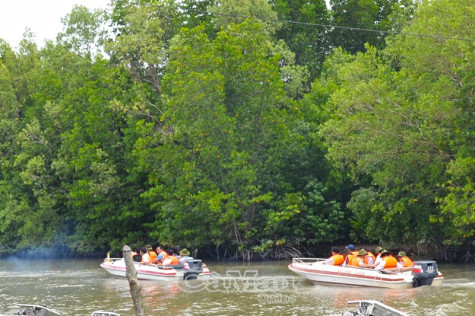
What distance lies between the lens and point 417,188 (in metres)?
31.4

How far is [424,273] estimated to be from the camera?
78.1 ft

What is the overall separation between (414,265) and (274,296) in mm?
4734

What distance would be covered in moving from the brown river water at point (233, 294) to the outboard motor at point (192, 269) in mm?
336

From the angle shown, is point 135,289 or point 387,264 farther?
point 387,264

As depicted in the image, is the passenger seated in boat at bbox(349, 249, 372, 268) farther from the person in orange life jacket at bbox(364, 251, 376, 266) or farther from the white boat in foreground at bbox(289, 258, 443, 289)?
the white boat in foreground at bbox(289, 258, 443, 289)

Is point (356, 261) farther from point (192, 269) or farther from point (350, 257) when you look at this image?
point (192, 269)

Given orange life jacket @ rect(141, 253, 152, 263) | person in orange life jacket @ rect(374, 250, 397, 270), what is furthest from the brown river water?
orange life jacket @ rect(141, 253, 152, 263)

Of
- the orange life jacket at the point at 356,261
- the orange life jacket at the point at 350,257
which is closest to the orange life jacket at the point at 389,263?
the orange life jacket at the point at 356,261

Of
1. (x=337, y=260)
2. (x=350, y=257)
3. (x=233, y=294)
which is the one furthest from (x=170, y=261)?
(x=350, y=257)

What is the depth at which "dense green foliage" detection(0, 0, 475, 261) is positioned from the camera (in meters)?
30.3

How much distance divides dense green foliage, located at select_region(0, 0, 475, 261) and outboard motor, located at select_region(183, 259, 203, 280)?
6.52m

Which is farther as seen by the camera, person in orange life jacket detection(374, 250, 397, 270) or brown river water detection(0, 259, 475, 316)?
person in orange life jacket detection(374, 250, 397, 270)

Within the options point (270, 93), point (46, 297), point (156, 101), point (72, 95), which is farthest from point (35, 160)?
point (46, 297)

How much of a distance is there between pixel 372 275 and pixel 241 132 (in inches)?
565
